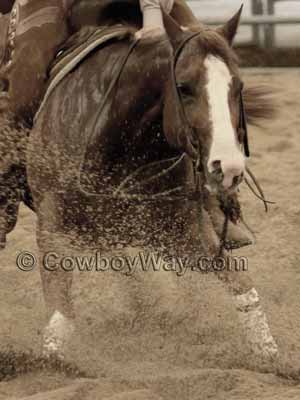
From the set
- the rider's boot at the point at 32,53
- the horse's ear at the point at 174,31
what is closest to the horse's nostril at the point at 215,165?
the horse's ear at the point at 174,31

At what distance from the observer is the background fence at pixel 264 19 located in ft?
26.7

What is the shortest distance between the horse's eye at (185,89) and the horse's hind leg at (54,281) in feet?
2.64

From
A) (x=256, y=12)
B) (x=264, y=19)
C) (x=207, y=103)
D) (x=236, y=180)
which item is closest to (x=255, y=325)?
(x=236, y=180)

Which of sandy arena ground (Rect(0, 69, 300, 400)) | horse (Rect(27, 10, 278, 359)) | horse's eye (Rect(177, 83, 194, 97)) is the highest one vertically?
horse's eye (Rect(177, 83, 194, 97))

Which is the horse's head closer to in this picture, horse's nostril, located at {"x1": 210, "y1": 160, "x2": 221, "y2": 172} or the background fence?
horse's nostril, located at {"x1": 210, "y1": 160, "x2": 221, "y2": 172}

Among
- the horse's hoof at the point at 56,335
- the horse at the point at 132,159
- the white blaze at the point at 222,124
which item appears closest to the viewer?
the white blaze at the point at 222,124

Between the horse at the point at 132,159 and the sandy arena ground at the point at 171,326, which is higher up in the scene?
the horse at the point at 132,159

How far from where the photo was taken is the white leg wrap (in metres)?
3.86

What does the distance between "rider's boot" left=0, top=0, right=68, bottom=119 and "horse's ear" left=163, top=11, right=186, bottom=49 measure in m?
0.87

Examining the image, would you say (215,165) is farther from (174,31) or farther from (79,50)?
(79,50)

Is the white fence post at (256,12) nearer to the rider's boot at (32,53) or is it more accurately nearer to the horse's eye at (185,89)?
the rider's boot at (32,53)

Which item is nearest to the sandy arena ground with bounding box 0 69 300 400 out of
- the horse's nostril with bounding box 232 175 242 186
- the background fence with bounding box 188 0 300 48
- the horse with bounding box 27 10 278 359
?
the horse with bounding box 27 10 278 359

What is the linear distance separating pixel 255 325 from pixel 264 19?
466cm

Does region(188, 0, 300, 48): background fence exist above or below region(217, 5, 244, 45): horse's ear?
below
